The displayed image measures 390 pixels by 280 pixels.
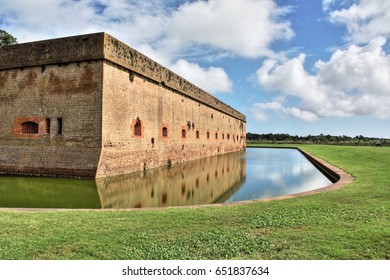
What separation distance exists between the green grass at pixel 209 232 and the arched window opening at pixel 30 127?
7.14 metres

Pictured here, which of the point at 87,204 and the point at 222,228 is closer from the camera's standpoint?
the point at 222,228

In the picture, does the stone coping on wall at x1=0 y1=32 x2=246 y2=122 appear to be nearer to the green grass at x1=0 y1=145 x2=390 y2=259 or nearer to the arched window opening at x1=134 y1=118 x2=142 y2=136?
the arched window opening at x1=134 y1=118 x2=142 y2=136

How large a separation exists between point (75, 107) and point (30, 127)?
7.21 feet

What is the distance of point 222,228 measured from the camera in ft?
13.8

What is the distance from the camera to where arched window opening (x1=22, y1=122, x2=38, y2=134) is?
38.4 feet

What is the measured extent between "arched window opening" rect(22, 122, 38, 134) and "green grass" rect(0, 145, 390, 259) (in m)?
7.14

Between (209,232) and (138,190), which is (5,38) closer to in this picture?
(138,190)

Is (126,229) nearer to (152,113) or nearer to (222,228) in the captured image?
(222,228)

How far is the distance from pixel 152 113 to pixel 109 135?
400 centimetres

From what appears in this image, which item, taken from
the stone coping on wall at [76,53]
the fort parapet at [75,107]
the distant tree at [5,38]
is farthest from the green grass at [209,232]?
the distant tree at [5,38]

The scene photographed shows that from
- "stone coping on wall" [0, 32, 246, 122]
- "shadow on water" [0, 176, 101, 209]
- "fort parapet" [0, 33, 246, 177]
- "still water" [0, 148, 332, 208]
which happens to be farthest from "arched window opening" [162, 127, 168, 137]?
"shadow on water" [0, 176, 101, 209]

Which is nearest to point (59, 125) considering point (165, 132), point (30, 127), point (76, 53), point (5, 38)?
point (30, 127)

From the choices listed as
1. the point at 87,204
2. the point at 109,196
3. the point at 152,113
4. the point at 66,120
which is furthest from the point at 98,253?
the point at 152,113

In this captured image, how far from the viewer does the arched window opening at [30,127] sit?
38.4 feet
